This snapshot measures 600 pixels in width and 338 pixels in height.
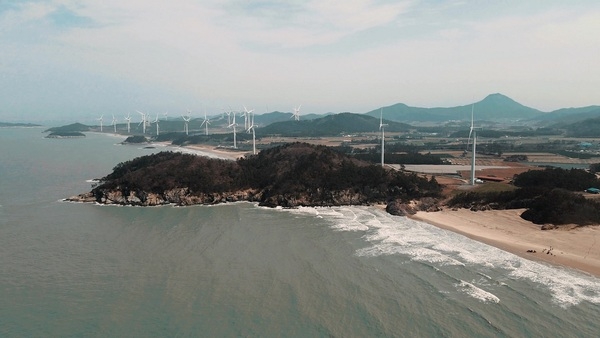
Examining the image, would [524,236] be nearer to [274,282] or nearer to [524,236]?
[524,236]

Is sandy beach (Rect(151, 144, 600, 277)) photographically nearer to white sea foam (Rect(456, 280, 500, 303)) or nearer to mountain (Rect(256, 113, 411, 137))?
white sea foam (Rect(456, 280, 500, 303))

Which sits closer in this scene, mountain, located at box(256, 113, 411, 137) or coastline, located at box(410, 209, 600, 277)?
coastline, located at box(410, 209, 600, 277)

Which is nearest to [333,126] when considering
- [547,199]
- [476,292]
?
[547,199]

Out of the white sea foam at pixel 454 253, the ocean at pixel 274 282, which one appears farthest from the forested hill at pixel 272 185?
the ocean at pixel 274 282

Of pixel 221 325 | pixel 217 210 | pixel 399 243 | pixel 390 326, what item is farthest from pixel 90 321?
pixel 217 210

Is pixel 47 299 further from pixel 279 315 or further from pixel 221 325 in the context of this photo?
pixel 279 315

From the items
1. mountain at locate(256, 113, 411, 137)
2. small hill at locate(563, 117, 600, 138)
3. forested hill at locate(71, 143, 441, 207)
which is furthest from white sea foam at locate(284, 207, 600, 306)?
mountain at locate(256, 113, 411, 137)
